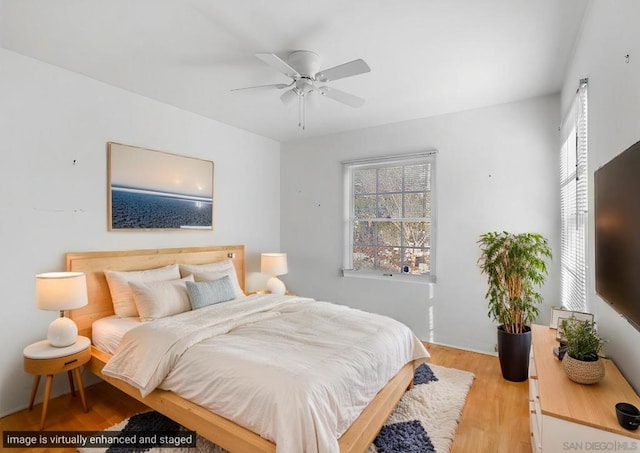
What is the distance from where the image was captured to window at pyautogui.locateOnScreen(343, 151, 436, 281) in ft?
13.3

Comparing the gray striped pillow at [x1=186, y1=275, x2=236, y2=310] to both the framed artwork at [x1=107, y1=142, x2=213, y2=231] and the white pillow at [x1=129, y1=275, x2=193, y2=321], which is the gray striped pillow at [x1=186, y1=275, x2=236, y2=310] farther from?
the framed artwork at [x1=107, y1=142, x2=213, y2=231]

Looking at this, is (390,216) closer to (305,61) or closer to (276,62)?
(305,61)

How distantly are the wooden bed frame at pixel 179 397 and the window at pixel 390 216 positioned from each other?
168 centimetres

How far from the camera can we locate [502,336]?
3018mm

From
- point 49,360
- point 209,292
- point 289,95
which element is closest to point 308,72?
point 289,95

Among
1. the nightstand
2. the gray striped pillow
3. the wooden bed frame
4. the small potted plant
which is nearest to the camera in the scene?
the small potted plant

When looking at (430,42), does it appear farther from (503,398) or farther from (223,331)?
(503,398)

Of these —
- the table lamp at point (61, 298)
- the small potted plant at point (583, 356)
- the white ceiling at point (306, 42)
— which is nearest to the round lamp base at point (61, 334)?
the table lamp at point (61, 298)

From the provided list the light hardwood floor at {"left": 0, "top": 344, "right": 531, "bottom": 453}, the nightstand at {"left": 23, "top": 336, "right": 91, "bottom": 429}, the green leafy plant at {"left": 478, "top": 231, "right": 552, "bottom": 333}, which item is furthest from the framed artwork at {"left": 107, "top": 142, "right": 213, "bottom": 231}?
the green leafy plant at {"left": 478, "top": 231, "right": 552, "bottom": 333}

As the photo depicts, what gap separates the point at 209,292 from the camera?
3.15 meters

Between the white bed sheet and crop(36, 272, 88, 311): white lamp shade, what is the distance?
36cm

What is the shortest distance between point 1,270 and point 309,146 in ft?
11.9

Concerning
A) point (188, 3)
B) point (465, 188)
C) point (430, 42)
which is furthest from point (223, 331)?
point (465, 188)

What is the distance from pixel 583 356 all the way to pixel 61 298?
321 cm
